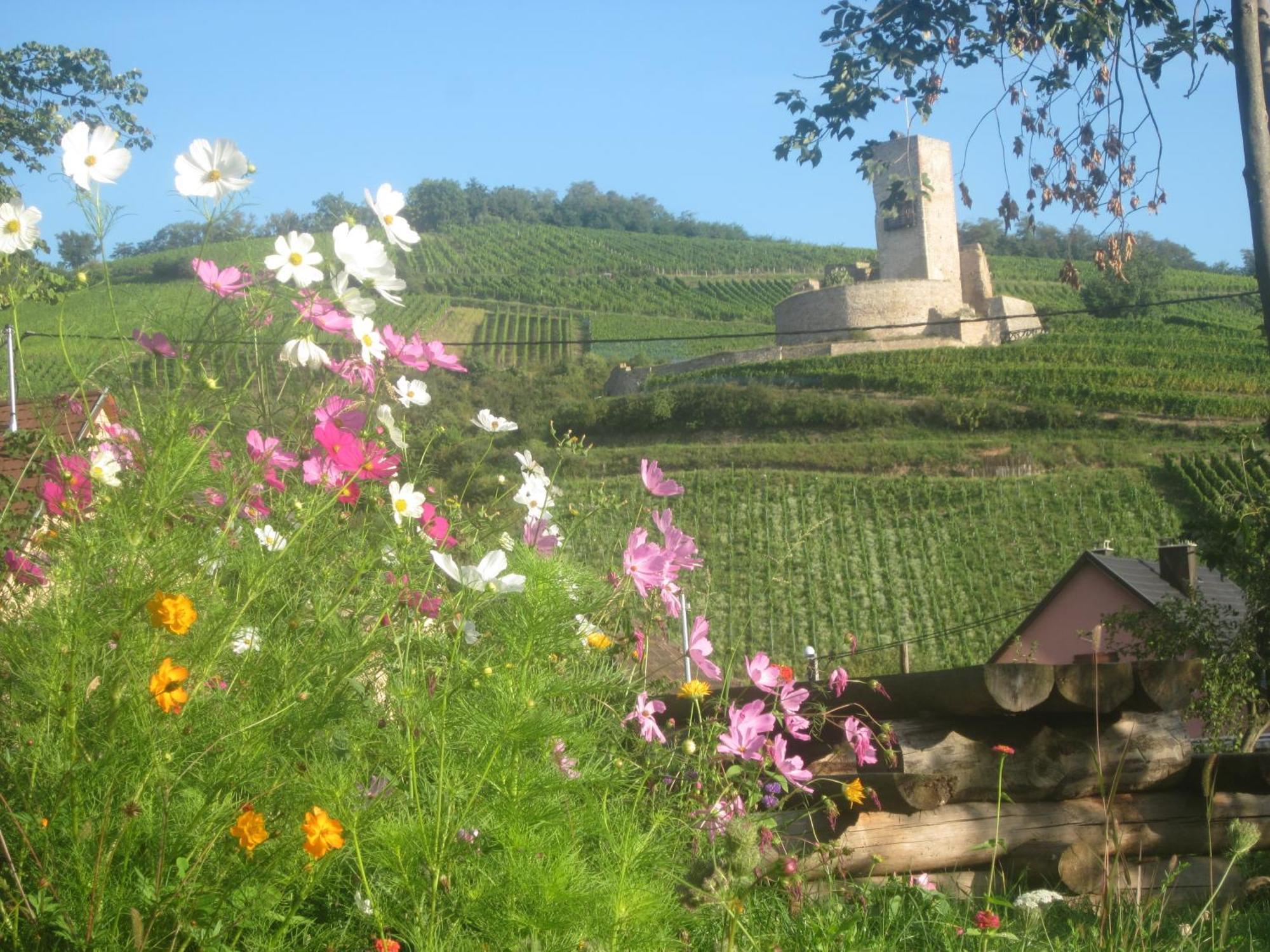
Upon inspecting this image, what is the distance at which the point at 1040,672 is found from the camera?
111 inches

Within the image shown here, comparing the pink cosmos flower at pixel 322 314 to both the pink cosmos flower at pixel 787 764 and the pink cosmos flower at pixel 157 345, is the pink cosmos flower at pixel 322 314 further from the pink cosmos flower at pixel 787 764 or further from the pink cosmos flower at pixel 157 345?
the pink cosmos flower at pixel 787 764

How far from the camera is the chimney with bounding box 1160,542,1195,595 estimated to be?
54.6 ft

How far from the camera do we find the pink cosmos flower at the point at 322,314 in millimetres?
1738

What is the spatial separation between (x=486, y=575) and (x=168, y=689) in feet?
1.36

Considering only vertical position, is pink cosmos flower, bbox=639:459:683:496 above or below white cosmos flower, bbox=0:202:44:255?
below

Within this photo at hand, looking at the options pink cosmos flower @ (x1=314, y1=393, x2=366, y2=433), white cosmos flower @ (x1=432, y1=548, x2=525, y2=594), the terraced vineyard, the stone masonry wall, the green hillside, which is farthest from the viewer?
the stone masonry wall

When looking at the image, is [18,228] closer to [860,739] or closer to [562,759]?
[562,759]

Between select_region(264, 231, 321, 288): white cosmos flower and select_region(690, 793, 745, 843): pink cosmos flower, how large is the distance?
3.16 ft

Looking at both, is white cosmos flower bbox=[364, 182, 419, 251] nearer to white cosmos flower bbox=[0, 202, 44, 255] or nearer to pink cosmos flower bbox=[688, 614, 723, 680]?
white cosmos flower bbox=[0, 202, 44, 255]

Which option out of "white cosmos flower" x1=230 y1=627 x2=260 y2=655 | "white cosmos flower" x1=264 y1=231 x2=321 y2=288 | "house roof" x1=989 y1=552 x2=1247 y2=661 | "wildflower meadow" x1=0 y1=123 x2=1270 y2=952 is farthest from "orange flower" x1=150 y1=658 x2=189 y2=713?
"house roof" x1=989 y1=552 x2=1247 y2=661

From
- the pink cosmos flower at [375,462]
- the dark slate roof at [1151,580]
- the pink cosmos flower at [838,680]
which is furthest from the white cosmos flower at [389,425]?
the dark slate roof at [1151,580]

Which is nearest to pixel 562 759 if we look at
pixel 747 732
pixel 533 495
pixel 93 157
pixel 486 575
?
pixel 486 575

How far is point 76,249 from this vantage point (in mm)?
2297

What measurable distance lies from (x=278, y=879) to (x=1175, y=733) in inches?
97.5
